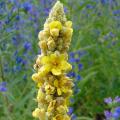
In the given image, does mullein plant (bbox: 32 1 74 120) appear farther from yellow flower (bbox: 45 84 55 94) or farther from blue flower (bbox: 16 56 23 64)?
blue flower (bbox: 16 56 23 64)

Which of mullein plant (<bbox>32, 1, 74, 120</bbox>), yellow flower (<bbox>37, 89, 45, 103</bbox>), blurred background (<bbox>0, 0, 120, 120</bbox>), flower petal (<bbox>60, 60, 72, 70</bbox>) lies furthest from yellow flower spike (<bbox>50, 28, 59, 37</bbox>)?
blurred background (<bbox>0, 0, 120, 120</bbox>)

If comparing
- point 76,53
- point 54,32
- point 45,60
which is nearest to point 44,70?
point 45,60

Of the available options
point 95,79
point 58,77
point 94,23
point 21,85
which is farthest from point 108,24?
point 58,77

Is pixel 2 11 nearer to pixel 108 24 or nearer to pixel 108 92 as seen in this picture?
pixel 108 92

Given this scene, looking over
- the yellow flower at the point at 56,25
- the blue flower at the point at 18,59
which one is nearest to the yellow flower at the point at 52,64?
the yellow flower at the point at 56,25

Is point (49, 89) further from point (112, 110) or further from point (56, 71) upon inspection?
point (112, 110)
